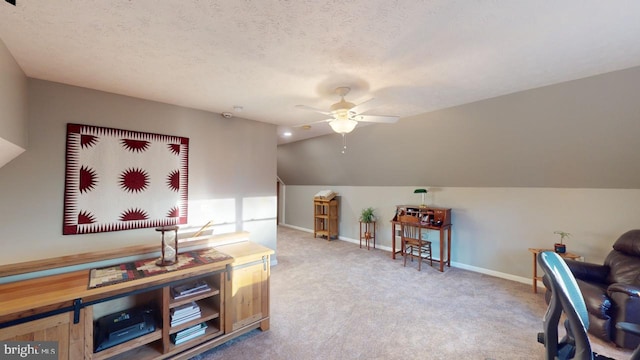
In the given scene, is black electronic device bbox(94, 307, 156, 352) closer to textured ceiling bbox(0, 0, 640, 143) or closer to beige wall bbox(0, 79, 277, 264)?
beige wall bbox(0, 79, 277, 264)

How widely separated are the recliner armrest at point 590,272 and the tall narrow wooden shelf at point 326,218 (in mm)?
4087

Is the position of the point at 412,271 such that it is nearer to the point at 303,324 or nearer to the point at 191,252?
the point at 303,324

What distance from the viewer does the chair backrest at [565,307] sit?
1.25m

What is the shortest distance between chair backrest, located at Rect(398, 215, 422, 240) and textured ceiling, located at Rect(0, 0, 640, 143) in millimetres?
2234

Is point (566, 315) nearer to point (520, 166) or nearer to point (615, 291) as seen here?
point (615, 291)

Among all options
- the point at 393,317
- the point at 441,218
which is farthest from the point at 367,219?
the point at 393,317

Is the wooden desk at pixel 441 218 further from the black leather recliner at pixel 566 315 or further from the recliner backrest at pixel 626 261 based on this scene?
the black leather recliner at pixel 566 315

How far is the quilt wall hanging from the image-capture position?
2.54m

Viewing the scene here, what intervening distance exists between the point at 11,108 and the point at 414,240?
4894 millimetres

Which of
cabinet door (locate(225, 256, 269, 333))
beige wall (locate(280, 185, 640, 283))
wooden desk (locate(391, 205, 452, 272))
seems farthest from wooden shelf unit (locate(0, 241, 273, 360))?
beige wall (locate(280, 185, 640, 283))

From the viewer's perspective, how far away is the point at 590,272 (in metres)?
2.60

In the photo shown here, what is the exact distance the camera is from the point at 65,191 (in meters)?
2.49

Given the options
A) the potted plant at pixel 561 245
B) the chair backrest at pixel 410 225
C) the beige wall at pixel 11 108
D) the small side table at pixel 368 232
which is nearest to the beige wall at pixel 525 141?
the potted plant at pixel 561 245

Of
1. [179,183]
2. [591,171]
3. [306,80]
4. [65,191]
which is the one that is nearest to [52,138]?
[65,191]
